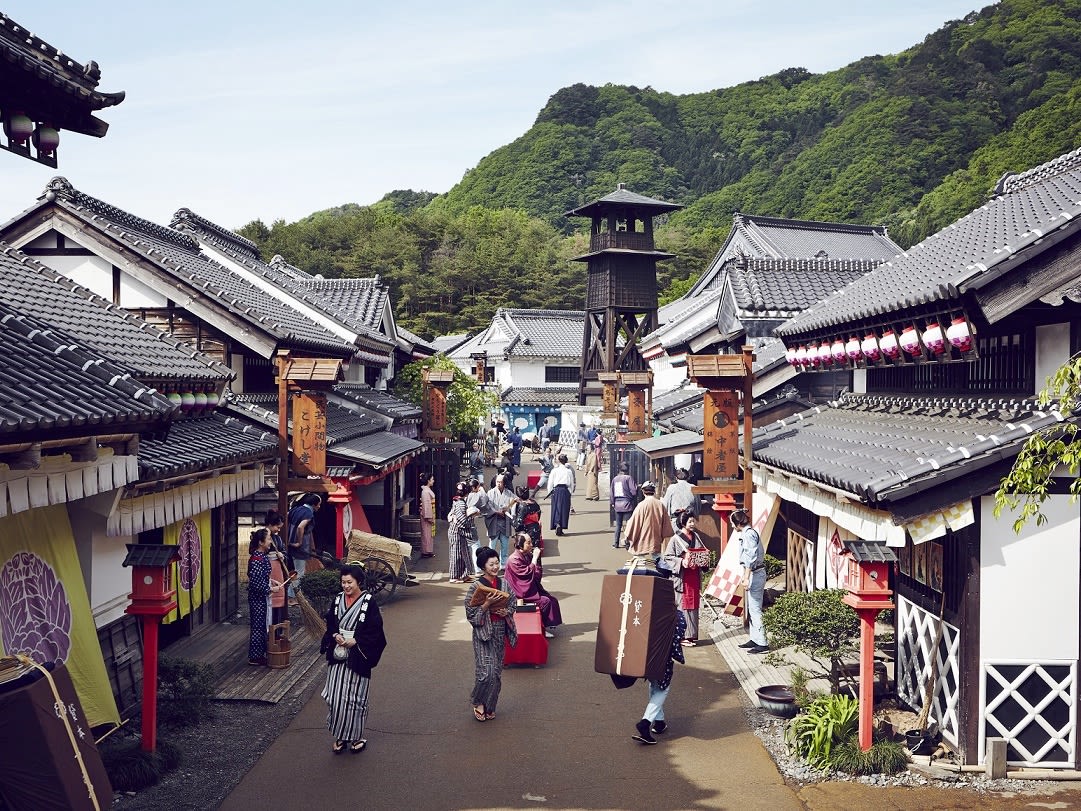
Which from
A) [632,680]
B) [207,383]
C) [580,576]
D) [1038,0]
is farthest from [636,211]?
[1038,0]

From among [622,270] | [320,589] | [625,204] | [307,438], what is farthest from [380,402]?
[625,204]

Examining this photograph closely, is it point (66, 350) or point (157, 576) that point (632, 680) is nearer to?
point (157, 576)

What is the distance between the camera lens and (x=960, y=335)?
9430mm

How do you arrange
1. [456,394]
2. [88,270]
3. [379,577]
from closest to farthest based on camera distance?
1. [379,577]
2. [88,270]
3. [456,394]

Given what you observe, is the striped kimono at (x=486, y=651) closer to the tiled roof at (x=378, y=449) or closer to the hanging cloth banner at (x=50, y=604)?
the hanging cloth banner at (x=50, y=604)

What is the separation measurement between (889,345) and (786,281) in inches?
477

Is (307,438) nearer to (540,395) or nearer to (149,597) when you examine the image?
(149,597)

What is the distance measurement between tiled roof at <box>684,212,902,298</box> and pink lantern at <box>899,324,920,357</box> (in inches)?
1175

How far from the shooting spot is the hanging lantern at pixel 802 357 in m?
15.3

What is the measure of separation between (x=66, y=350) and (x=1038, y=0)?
268 ft

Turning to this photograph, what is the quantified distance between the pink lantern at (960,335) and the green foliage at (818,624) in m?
2.85

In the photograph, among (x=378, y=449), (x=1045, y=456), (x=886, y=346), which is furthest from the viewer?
(x=378, y=449)

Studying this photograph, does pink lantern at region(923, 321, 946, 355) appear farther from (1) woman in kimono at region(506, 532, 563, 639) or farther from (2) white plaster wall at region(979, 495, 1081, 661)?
(1) woman in kimono at region(506, 532, 563, 639)

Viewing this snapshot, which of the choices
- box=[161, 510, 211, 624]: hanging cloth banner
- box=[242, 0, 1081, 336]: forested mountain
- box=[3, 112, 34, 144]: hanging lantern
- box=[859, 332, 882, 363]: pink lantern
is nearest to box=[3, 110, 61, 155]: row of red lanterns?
box=[3, 112, 34, 144]: hanging lantern
